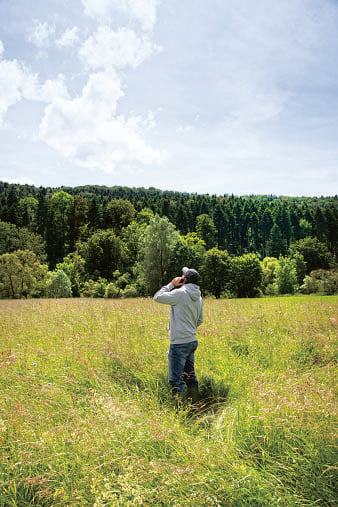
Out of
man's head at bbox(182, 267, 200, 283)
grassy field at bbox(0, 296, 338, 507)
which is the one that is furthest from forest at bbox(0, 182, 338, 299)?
man's head at bbox(182, 267, 200, 283)

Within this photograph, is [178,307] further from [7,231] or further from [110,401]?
[7,231]

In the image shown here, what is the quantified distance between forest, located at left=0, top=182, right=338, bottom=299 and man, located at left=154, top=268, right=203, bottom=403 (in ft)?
90.9

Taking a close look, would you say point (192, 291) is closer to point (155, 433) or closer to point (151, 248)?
point (155, 433)

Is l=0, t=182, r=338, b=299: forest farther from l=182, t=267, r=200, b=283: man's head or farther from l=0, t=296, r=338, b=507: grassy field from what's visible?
l=182, t=267, r=200, b=283: man's head

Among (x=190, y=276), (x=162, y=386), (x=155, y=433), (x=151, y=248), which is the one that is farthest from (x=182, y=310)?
(x=151, y=248)

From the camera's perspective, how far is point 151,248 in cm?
3675

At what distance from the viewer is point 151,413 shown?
3182 millimetres

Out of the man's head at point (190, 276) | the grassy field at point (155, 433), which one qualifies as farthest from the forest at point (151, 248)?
the man's head at point (190, 276)

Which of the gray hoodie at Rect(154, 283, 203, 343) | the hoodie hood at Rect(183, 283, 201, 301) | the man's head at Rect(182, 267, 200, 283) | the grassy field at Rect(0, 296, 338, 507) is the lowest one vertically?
the grassy field at Rect(0, 296, 338, 507)

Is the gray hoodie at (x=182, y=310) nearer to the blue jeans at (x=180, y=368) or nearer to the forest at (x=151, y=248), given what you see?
the blue jeans at (x=180, y=368)

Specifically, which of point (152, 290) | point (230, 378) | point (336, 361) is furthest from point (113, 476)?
point (152, 290)

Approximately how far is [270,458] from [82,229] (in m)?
74.8

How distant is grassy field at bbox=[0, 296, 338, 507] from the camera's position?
2078mm

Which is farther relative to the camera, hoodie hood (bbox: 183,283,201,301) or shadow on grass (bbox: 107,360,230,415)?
hoodie hood (bbox: 183,283,201,301)
